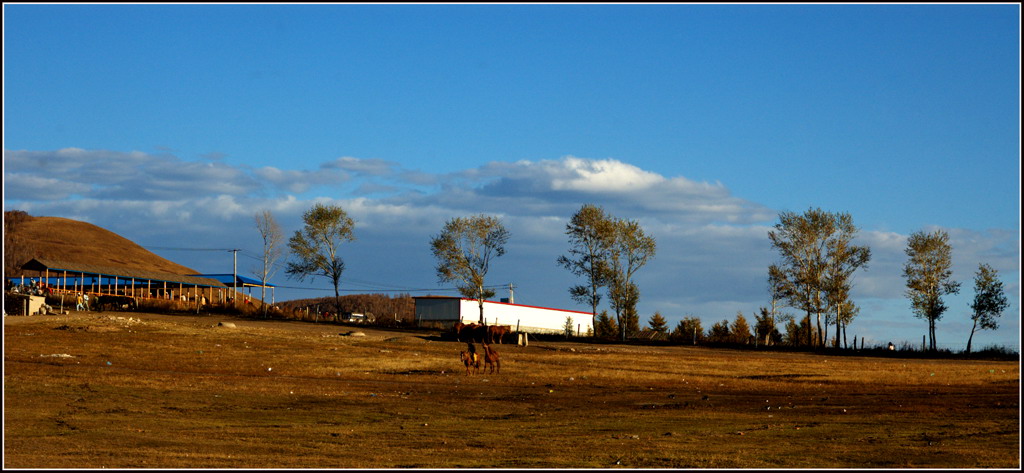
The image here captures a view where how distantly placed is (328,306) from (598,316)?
6298 cm

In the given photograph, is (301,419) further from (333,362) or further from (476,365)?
(333,362)

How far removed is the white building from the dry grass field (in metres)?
34.9

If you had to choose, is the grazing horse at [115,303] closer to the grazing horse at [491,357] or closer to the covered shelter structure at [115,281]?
the covered shelter structure at [115,281]

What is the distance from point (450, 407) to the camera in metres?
30.0

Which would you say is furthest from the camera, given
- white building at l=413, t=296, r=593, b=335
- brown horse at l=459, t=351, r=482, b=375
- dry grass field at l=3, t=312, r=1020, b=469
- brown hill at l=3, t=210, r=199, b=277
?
brown hill at l=3, t=210, r=199, b=277

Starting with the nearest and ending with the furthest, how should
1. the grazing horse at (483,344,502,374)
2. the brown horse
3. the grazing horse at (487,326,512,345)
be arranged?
the brown horse, the grazing horse at (483,344,502,374), the grazing horse at (487,326,512,345)

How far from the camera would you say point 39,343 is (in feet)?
160

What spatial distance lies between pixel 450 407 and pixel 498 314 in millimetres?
69772

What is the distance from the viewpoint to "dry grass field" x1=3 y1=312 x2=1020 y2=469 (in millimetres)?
17859

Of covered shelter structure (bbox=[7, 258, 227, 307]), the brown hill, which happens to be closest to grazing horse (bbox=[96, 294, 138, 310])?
covered shelter structure (bbox=[7, 258, 227, 307])

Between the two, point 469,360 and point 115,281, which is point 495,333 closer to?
point 469,360

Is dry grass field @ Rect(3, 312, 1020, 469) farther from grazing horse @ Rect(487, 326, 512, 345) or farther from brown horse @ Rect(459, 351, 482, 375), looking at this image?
grazing horse @ Rect(487, 326, 512, 345)

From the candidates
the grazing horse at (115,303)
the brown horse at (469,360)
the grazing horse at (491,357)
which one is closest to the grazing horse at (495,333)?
the grazing horse at (491,357)

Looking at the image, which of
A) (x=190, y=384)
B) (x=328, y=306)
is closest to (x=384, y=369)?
(x=190, y=384)
